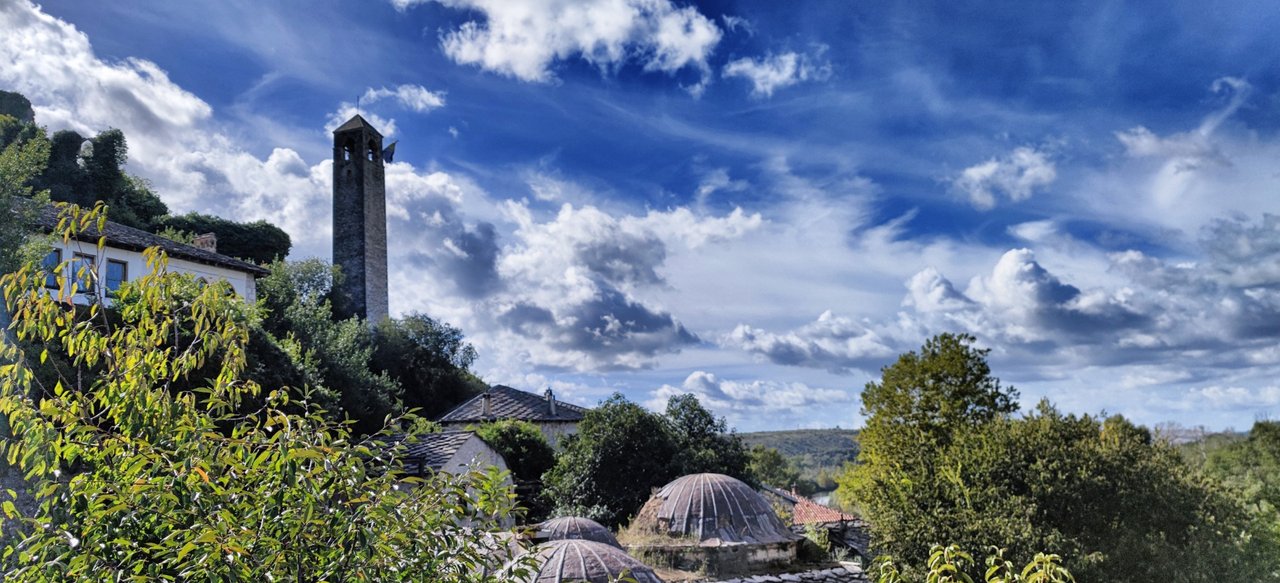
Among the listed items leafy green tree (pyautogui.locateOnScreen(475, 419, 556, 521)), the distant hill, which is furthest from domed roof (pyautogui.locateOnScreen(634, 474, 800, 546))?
the distant hill

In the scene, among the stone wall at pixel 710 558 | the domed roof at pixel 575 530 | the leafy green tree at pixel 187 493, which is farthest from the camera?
the stone wall at pixel 710 558

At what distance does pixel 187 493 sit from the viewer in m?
3.90

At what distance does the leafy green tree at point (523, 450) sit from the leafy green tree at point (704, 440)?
20.6 feet

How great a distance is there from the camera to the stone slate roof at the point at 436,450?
25.4 metres

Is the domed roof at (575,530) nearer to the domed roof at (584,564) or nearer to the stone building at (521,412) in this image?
the domed roof at (584,564)

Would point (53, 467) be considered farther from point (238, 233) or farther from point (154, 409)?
point (238, 233)

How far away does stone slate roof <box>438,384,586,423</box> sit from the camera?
38125 millimetres

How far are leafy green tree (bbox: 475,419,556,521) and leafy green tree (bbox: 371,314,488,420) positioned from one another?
11627mm

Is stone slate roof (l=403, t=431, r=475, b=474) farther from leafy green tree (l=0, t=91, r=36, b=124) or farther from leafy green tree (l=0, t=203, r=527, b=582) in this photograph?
leafy green tree (l=0, t=91, r=36, b=124)

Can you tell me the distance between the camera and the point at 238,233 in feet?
160

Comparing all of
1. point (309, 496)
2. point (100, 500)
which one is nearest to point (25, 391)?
point (100, 500)

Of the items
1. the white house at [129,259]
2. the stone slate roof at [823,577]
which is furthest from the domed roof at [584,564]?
the white house at [129,259]

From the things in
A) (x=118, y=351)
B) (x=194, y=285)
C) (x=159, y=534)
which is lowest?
(x=159, y=534)

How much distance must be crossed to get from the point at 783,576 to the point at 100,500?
17454 millimetres
